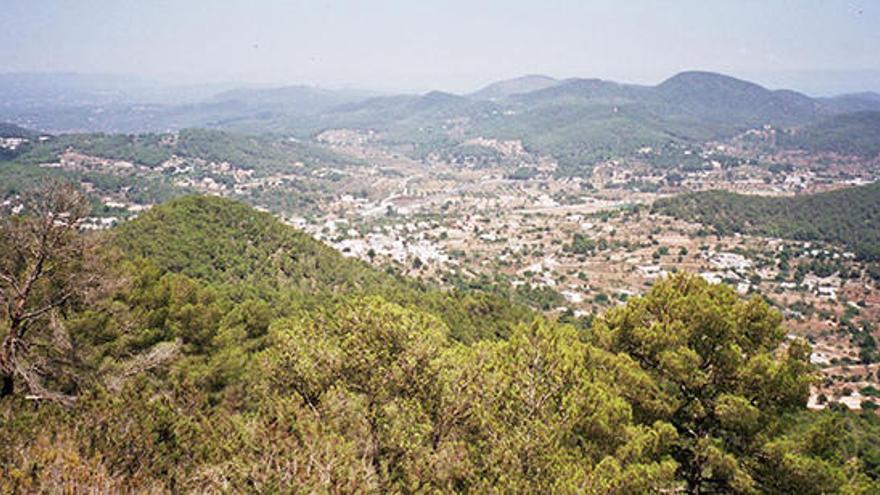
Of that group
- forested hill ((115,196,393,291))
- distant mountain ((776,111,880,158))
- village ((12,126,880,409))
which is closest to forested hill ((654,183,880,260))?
village ((12,126,880,409))

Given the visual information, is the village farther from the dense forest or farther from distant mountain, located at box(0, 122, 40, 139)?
distant mountain, located at box(0, 122, 40, 139)

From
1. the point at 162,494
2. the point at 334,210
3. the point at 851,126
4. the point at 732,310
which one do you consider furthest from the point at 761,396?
the point at 851,126

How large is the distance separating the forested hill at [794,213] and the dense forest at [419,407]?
8963cm

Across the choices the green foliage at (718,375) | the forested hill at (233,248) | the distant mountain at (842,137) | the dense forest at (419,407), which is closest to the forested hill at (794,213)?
the forested hill at (233,248)

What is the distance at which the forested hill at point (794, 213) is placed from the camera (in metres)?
84.3

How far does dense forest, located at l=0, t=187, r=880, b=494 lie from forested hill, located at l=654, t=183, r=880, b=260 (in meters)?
89.6

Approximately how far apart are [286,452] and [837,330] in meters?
63.6

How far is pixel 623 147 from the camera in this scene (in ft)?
611

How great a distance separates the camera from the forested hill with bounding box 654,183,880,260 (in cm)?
8431

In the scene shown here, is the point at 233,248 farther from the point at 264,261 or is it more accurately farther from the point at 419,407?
the point at 419,407

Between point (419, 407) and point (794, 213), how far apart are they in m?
106

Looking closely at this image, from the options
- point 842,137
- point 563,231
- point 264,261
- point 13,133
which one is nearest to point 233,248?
point 264,261

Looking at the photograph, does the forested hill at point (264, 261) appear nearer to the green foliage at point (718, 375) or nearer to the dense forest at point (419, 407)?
the dense forest at point (419, 407)

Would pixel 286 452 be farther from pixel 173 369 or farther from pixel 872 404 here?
pixel 872 404
